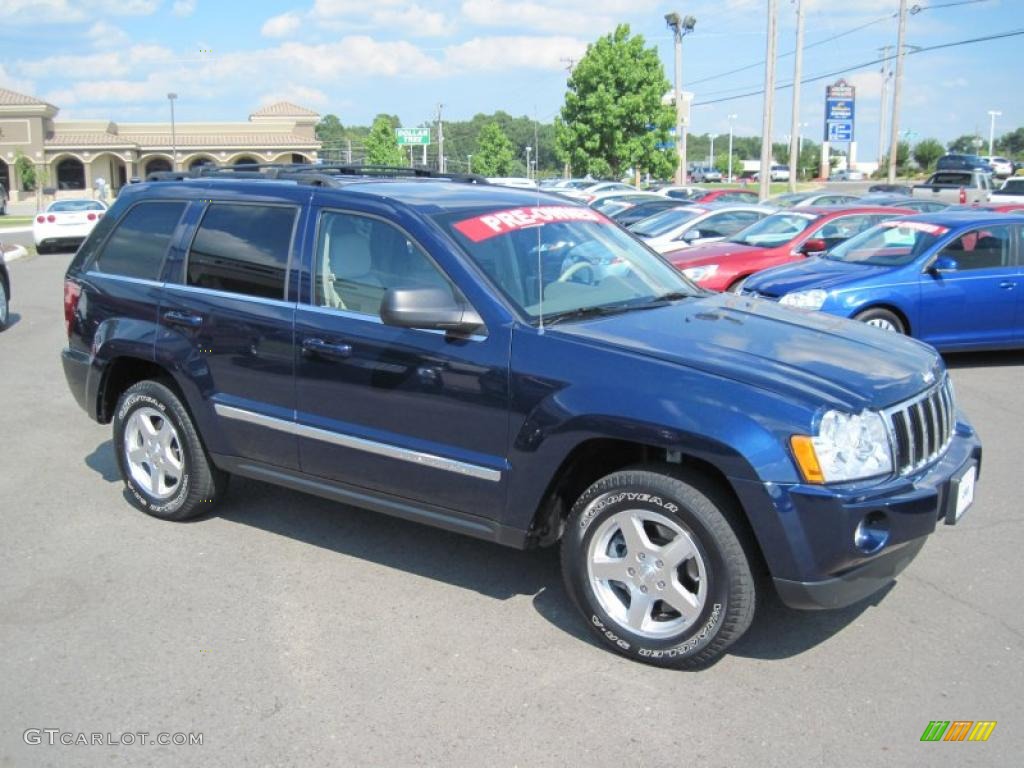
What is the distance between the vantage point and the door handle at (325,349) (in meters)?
4.55

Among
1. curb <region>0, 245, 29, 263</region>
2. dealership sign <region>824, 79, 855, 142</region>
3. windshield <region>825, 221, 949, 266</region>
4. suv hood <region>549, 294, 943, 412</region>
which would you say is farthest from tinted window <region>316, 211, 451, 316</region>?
dealership sign <region>824, 79, 855, 142</region>

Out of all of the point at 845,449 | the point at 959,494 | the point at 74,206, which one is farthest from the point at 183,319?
the point at 74,206

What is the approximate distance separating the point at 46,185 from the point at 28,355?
64.7 meters

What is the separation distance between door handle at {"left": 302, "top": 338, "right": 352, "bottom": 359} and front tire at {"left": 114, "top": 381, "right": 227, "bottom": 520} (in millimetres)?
1068

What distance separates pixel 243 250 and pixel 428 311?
1502mm

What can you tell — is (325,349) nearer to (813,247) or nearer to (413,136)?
(813,247)

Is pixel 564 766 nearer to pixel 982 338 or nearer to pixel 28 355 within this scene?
pixel 982 338

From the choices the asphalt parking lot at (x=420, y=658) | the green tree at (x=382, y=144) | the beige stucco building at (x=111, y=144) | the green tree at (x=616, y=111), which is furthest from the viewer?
the green tree at (x=382, y=144)

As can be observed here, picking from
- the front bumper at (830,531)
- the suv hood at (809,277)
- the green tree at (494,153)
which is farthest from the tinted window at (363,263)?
the green tree at (494,153)

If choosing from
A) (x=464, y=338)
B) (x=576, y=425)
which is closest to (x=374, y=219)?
(x=464, y=338)

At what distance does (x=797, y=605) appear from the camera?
12.0ft

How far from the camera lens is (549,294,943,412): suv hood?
3.71 meters

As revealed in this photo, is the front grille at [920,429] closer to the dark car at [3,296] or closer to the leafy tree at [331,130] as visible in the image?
the dark car at [3,296]

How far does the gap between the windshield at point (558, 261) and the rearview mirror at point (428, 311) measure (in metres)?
0.22
